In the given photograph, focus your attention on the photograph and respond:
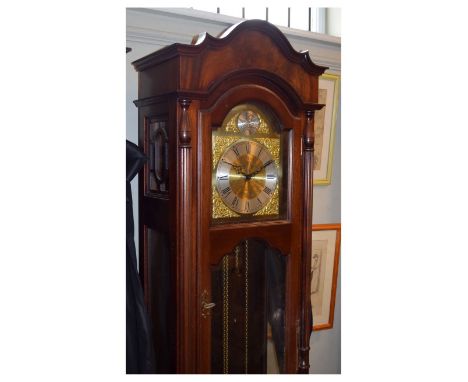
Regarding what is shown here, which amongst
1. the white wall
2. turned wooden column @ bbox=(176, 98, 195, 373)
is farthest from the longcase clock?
the white wall

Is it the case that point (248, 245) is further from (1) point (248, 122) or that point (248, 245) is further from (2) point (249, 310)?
(1) point (248, 122)

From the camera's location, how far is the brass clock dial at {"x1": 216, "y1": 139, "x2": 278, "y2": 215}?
1.33m

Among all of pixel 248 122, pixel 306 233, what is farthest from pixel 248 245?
pixel 248 122

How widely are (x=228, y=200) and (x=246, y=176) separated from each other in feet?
0.31

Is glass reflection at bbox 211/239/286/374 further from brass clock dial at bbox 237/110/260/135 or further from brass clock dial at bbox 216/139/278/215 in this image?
brass clock dial at bbox 237/110/260/135

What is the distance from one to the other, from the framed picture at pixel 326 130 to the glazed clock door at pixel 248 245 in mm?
779

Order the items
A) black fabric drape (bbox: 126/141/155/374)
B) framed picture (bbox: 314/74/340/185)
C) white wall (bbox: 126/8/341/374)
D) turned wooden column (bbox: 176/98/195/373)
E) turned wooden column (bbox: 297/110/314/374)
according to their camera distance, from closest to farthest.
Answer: turned wooden column (bbox: 176/98/195/373) → black fabric drape (bbox: 126/141/155/374) → turned wooden column (bbox: 297/110/314/374) → white wall (bbox: 126/8/341/374) → framed picture (bbox: 314/74/340/185)

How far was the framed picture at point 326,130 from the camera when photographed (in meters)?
2.15

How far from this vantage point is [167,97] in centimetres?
128

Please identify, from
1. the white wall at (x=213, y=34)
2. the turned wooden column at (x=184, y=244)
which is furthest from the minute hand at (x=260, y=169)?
the white wall at (x=213, y=34)

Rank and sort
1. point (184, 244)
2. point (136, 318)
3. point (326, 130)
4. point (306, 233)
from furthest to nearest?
point (326, 130) → point (306, 233) → point (136, 318) → point (184, 244)

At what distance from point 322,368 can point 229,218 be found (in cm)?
133

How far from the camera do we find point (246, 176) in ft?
4.48

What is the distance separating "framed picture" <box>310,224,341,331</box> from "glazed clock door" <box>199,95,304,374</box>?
0.74 meters
